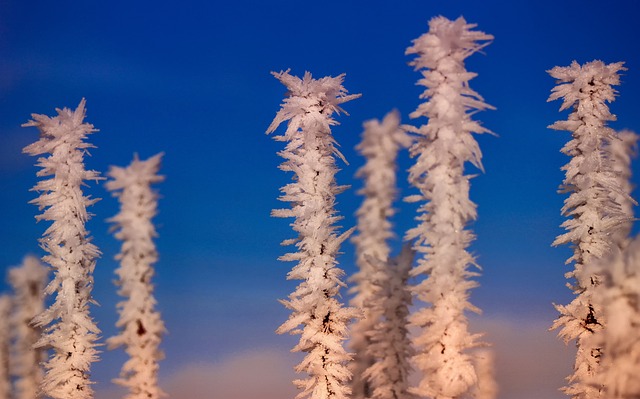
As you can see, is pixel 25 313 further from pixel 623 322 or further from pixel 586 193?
pixel 623 322

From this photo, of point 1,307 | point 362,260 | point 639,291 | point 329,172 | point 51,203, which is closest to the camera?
point 639,291

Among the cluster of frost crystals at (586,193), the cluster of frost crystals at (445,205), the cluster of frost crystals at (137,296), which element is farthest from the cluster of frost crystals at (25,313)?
the cluster of frost crystals at (586,193)

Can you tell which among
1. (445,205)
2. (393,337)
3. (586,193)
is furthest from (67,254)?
(586,193)

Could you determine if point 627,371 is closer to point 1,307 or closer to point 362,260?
point 362,260

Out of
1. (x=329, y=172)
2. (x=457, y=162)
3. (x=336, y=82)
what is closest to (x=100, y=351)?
(x=329, y=172)

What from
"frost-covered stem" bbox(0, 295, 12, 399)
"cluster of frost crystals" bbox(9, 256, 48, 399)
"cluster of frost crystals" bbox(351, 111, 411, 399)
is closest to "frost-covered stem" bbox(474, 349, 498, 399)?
"cluster of frost crystals" bbox(351, 111, 411, 399)
